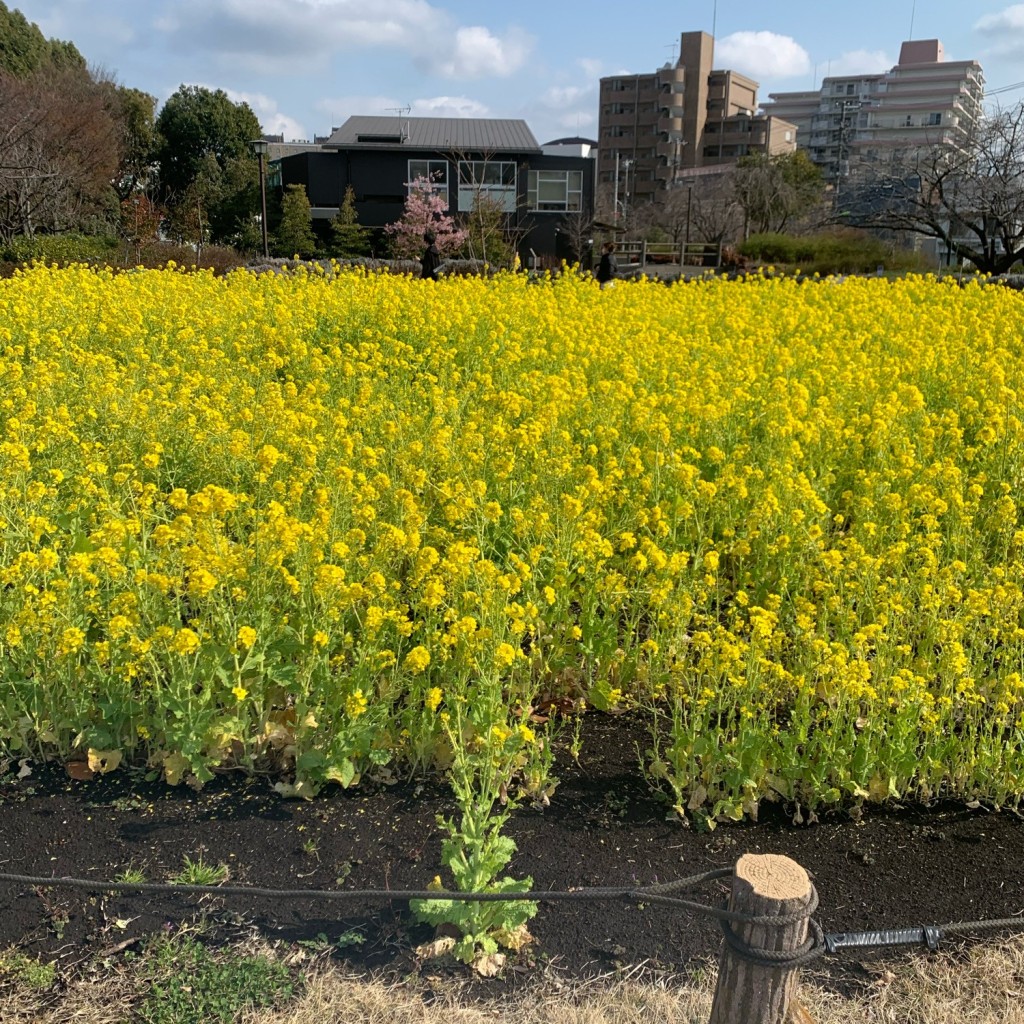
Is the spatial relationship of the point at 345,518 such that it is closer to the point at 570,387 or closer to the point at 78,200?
the point at 570,387

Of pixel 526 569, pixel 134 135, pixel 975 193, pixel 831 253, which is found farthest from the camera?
pixel 134 135

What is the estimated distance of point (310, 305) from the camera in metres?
9.75

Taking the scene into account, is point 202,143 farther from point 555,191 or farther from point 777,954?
point 777,954

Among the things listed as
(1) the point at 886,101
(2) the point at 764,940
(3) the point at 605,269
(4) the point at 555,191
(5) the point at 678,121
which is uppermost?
(1) the point at 886,101

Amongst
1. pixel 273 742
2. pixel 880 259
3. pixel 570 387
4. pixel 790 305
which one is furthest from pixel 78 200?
pixel 273 742

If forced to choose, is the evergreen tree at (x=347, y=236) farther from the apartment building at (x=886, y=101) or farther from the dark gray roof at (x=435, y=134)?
the apartment building at (x=886, y=101)

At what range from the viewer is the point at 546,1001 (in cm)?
236

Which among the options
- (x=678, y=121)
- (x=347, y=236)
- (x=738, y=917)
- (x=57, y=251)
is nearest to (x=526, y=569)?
(x=738, y=917)

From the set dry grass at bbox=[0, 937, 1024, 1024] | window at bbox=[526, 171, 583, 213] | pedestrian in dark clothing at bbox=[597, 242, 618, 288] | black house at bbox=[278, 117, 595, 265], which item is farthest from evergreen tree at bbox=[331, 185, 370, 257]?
dry grass at bbox=[0, 937, 1024, 1024]

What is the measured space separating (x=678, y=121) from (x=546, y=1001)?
9521 cm

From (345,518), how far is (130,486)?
1.30m

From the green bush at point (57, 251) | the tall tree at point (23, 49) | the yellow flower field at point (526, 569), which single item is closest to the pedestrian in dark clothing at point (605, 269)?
the yellow flower field at point (526, 569)

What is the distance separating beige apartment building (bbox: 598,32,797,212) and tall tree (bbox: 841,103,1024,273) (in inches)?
2359

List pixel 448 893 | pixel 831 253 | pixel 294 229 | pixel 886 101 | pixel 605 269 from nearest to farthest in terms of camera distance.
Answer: pixel 448 893
pixel 605 269
pixel 831 253
pixel 294 229
pixel 886 101
